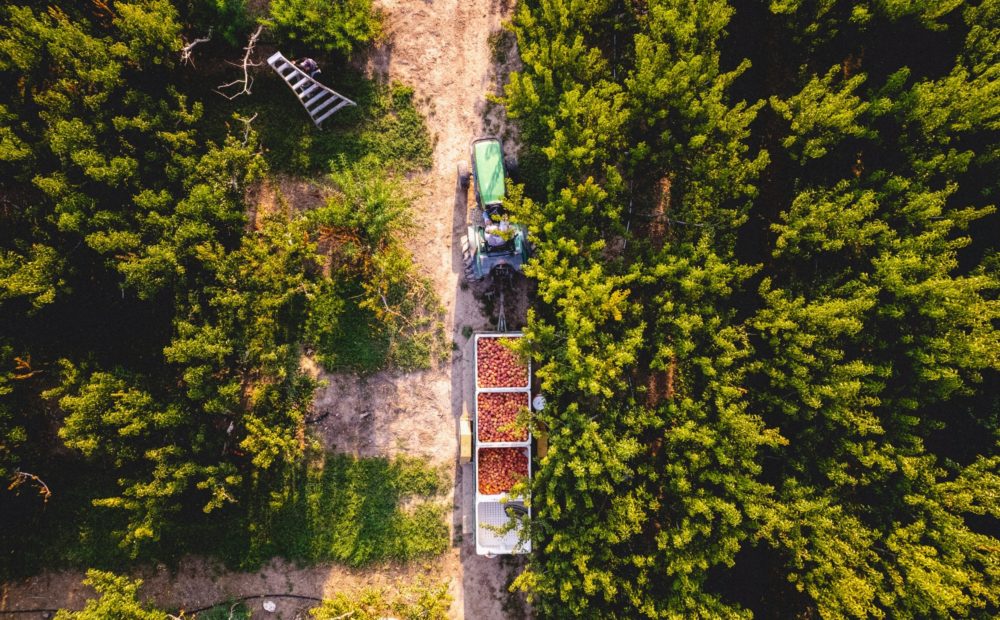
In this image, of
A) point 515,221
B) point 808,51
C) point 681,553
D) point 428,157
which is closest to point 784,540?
point 681,553

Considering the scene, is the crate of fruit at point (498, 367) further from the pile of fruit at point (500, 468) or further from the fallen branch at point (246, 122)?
the fallen branch at point (246, 122)

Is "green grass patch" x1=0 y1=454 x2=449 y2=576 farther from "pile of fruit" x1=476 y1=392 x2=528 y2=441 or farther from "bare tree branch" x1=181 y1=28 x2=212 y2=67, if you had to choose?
"bare tree branch" x1=181 y1=28 x2=212 y2=67

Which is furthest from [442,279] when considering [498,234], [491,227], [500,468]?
[500,468]

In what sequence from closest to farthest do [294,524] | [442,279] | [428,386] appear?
[294,524]
[428,386]
[442,279]

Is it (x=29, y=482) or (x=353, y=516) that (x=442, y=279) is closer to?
(x=353, y=516)

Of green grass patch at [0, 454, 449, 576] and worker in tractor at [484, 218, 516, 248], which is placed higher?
worker in tractor at [484, 218, 516, 248]

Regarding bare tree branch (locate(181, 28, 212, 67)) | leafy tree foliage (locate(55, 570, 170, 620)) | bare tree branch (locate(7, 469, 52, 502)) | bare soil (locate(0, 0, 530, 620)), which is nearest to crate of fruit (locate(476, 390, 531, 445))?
bare soil (locate(0, 0, 530, 620))
